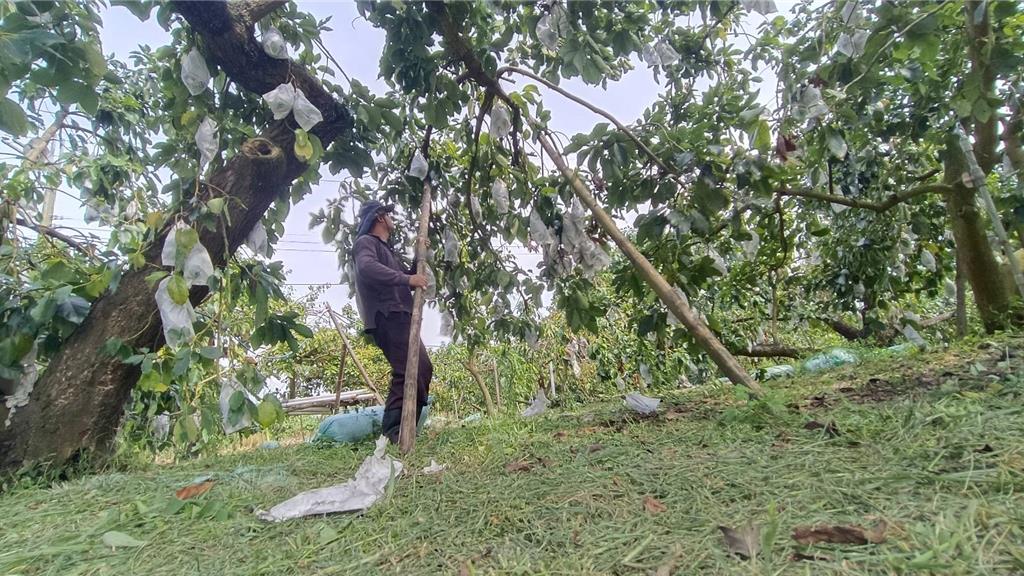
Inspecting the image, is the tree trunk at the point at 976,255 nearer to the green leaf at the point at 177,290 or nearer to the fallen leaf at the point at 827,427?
the fallen leaf at the point at 827,427

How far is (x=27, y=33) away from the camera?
42.2 inches

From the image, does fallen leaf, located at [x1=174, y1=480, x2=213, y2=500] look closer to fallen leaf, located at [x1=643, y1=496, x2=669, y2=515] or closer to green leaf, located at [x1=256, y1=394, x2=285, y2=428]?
green leaf, located at [x1=256, y1=394, x2=285, y2=428]

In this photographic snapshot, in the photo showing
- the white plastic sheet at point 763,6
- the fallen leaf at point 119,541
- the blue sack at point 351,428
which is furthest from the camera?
the blue sack at point 351,428

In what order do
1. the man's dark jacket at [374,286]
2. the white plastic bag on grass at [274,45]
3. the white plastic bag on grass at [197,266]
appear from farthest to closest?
the man's dark jacket at [374,286]
the white plastic bag on grass at [274,45]
the white plastic bag on grass at [197,266]

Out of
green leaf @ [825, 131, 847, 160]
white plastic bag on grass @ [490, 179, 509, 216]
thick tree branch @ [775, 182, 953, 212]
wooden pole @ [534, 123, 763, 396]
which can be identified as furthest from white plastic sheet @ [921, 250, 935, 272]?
white plastic bag on grass @ [490, 179, 509, 216]

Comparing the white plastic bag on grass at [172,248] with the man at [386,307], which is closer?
the white plastic bag on grass at [172,248]

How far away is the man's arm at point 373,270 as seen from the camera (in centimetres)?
229

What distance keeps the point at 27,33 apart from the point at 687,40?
2.30 meters

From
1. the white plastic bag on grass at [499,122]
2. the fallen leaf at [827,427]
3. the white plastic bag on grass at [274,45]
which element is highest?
the white plastic bag on grass at [274,45]

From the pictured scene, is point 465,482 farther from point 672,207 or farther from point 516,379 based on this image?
point 516,379

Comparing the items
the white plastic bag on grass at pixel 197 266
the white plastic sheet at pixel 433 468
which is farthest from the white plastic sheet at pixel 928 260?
the white plastic bag on grass at pixel 197 266

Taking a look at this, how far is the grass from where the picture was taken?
0.75 metres

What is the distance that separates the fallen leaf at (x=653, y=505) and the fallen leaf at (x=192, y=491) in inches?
48.5

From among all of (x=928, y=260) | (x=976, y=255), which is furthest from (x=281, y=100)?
(x=928, y=260)
